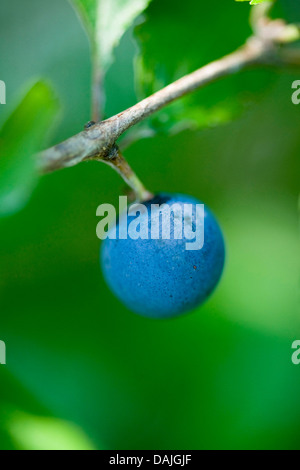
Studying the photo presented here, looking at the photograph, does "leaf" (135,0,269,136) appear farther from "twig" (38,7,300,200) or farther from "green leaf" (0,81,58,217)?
"green leaf" (0,81,58,217)

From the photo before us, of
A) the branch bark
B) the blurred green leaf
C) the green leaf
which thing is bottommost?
the blurred green leaf

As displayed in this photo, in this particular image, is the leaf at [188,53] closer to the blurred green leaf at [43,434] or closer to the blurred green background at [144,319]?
the blurred green background at [144,319]

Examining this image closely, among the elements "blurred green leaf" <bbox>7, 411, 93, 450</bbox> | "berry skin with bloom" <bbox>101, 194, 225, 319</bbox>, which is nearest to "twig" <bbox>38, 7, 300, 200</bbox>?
"berry skin with bloom" <bbox>101, 194, 225, 319</bbox>

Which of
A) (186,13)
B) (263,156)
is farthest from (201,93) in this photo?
(263,156)

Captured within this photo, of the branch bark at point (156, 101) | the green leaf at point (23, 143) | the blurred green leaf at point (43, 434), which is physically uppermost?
the branch bark at point (156, 101)

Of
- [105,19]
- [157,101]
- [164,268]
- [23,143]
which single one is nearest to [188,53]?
[105,19]

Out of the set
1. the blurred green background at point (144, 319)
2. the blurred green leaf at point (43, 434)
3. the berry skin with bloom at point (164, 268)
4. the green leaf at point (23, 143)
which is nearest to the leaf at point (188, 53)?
the blurred green background at point (144, 319)

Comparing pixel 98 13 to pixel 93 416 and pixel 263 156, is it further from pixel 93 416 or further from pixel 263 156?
pixel 93 416
